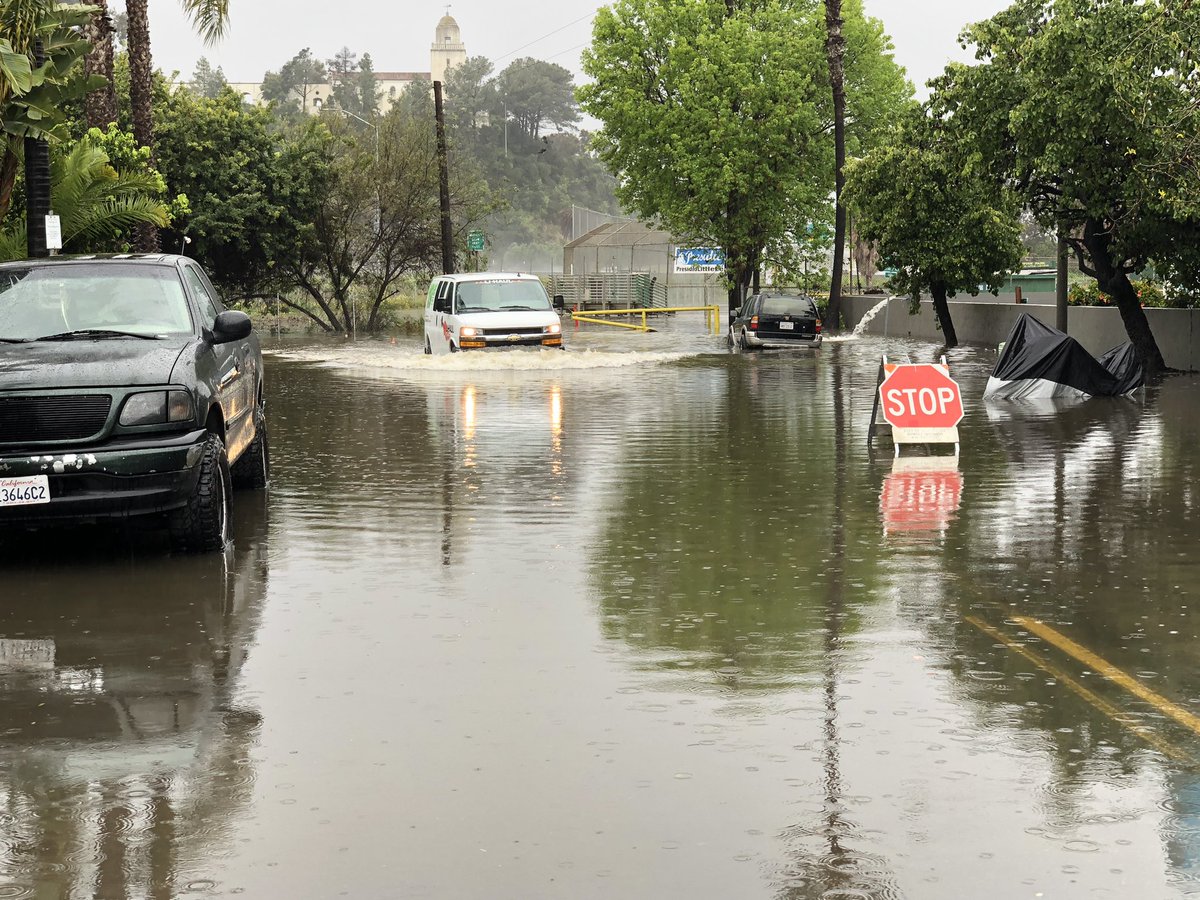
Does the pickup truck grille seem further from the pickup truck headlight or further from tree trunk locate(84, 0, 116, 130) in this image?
tree trunk locate(84, 0, 116, 130)

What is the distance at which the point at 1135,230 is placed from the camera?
27.1m

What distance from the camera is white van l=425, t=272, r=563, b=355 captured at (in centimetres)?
3112

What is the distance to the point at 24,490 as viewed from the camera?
9.91 meters

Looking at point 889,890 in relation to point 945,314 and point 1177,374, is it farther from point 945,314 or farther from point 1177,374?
point 945,314

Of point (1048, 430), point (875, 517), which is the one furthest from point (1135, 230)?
point (875, 517)

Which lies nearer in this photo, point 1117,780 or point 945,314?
point 1117,780

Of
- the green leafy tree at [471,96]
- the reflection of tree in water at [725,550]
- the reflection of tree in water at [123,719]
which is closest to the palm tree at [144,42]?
the reflection of tree in water at [725,550]

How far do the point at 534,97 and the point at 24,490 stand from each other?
17266cm

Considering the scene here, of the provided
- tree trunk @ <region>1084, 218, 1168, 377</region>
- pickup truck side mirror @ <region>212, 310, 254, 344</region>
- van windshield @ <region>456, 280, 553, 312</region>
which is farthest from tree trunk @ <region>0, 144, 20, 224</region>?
tree trunk @ <region>1084, 218, 1168, 377</region>

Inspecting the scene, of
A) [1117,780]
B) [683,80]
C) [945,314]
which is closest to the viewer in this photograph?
[1117,780]

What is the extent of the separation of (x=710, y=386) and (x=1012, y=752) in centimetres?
2133

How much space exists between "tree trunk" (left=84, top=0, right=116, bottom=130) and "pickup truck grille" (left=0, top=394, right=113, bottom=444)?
2594cm

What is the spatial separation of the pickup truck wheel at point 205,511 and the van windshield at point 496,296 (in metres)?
20.8

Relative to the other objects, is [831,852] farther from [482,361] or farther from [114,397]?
[482,361]
